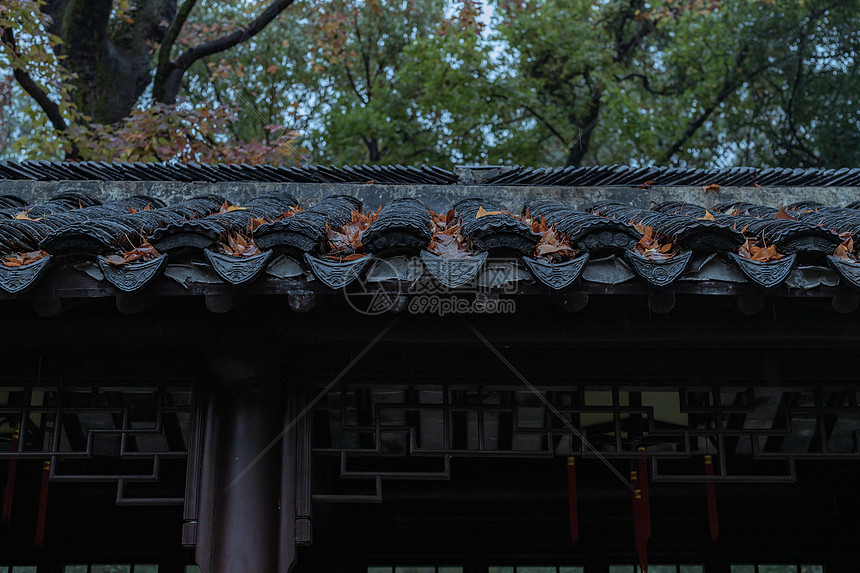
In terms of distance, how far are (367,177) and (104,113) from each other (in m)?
8.58

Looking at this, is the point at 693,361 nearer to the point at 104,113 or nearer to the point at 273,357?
the point at 273,357

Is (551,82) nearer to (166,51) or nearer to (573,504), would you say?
(166,51)

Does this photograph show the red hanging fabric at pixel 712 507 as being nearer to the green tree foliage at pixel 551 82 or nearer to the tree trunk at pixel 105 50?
the tree trunk at pixel 105 50

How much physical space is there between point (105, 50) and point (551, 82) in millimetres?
9455

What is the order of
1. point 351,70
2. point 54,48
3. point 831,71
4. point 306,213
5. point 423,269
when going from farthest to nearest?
point 351,70
point 831,71
point 54,48
point 306,213
point 423,269

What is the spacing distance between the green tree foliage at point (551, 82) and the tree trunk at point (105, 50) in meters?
2.09

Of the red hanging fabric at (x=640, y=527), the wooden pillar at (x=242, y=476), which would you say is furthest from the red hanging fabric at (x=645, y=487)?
the wooden pillar at (x=242, y=476)

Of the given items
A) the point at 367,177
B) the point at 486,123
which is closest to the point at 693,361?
the point at 367,177

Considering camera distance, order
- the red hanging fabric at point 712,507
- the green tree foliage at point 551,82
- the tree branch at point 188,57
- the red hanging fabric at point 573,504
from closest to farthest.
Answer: the red hanging fabric at point 712,507 < the red hanging fabric at point 573,504 < the tree branch at point 188,57 < the green tree foliage at point 551,82

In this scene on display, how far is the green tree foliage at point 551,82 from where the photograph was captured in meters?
17.6

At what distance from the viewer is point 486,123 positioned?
18297mm

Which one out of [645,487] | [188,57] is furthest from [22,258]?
[188,57]

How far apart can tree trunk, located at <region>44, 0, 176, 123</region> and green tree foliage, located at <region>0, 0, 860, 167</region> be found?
2.09 metres

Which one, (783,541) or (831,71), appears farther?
(831,71)
